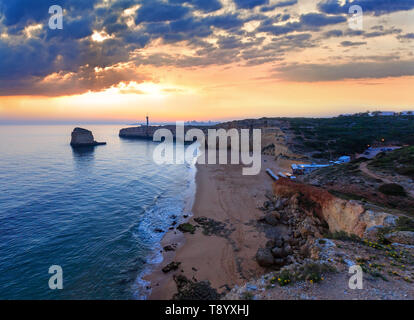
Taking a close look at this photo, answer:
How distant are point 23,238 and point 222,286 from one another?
19.3 metres

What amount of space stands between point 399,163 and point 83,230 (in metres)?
38.5

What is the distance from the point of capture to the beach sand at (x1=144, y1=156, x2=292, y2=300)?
13.4 meters

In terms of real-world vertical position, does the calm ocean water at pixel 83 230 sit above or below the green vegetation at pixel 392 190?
below

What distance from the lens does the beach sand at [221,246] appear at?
528 inches

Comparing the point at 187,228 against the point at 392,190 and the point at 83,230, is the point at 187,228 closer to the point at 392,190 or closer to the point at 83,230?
the point at 83,230

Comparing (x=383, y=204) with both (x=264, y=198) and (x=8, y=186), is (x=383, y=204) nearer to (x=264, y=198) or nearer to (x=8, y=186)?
(x=264, y=198)

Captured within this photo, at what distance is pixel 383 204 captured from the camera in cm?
1658

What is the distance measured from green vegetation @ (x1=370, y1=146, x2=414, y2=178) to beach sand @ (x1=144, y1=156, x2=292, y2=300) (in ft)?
49.3

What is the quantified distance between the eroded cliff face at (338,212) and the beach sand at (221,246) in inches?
213
